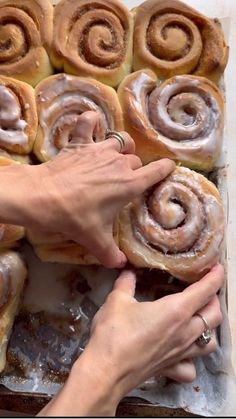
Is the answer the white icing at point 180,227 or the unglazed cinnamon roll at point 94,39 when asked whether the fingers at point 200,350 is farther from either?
the unglazed cinnamon roll at point 94,39

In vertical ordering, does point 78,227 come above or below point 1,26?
Answer: below

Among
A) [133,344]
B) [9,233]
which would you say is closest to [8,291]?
[9,233]

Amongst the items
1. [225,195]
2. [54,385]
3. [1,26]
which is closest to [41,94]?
[1,26]

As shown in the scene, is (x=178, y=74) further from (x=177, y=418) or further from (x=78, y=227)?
(x=177, y=418)

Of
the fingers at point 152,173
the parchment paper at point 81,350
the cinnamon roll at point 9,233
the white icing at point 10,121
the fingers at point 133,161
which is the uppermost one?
the white icing at point 10,121

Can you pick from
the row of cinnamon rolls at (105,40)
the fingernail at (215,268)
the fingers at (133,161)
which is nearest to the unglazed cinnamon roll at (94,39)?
the row of cinnamon rolls at (105,40)

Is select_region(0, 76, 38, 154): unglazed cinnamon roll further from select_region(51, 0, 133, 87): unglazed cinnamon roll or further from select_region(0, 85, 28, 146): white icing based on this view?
select_region(51, 0, 133, 87): unglazed cinnamon roll

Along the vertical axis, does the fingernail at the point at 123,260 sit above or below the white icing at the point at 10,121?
below
